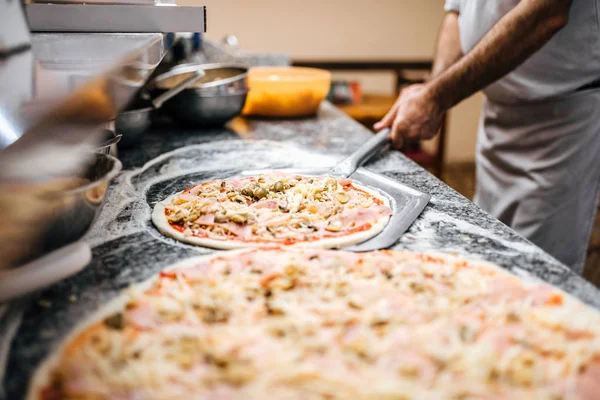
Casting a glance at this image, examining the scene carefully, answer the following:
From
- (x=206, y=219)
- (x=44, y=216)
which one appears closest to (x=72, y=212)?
(x=44, y=216)

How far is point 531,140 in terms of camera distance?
2.29 m

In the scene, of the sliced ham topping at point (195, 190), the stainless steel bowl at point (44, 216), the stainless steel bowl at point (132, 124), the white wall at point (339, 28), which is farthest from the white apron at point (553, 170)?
the white wall at point (339, 28)

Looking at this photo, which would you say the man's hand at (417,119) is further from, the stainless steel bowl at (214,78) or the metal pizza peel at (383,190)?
the stainless steel bowl at (214,78)

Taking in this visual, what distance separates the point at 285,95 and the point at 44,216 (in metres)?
2.04

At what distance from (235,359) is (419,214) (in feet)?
2.62

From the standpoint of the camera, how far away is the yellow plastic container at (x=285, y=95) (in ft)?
9.31

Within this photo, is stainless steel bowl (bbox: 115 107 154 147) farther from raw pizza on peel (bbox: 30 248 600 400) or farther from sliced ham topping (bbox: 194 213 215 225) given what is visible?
Answer: raw pizza on peel (bbox: 30 248 600 400)

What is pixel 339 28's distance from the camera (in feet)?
19.6

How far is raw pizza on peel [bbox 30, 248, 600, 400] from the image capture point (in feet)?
2.63

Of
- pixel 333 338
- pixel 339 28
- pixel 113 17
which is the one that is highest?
pixel 113 17

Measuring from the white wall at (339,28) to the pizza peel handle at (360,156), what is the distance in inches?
162

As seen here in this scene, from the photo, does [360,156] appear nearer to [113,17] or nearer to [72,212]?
[113,17]

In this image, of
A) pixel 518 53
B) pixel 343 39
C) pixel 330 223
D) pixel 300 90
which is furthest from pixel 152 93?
pixel 343 39

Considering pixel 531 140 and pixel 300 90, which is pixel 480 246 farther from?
pixel 300 90
